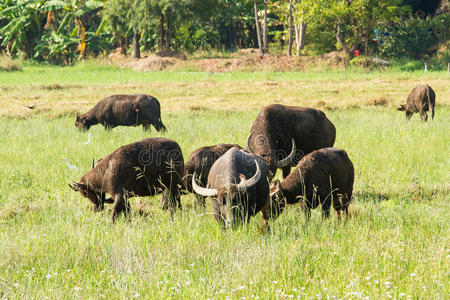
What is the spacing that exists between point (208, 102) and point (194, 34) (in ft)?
95.8

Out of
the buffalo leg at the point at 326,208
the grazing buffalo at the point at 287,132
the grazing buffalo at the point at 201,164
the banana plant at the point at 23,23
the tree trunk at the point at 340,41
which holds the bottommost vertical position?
the buffalo leg at the point at 326,208

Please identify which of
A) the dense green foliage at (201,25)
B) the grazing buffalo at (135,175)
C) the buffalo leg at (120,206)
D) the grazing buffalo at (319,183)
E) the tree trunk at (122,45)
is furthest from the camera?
the tree trunk at (122,45)

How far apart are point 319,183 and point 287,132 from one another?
2085 millimetres

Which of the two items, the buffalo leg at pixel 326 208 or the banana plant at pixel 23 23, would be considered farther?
the banana plant at pixel 23 23

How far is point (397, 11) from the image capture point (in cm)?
3800

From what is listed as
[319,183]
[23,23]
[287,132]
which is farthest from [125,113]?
[23,23]

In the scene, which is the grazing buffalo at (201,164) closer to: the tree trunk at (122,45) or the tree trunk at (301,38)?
the tree trunk at (301,38)

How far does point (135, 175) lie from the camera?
6789 mm

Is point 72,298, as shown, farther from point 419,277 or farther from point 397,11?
point 397,11

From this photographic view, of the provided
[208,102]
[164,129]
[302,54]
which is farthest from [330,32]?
[164,129]

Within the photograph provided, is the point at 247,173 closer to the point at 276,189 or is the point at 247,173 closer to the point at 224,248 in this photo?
the point at 276,189

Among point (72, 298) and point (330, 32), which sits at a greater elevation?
point (330, 32)

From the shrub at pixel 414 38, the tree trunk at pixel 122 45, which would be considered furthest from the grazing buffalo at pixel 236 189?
the tree trunk at pixel 122 45

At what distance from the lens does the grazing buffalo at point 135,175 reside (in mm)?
6680
